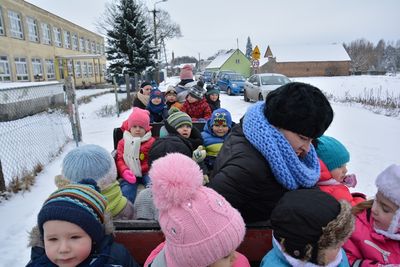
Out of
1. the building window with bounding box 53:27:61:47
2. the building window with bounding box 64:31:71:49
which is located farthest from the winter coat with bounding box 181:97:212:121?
the building window with bounding box 64:31:71:49

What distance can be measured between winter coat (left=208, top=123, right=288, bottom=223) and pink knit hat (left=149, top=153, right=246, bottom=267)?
0.87 feet

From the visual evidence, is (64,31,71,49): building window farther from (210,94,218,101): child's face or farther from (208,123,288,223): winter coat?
(208,123,288,223): winter coat

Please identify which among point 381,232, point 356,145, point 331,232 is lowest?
point 356,145

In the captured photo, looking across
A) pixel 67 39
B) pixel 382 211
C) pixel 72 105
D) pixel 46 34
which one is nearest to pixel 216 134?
pixel 382 211

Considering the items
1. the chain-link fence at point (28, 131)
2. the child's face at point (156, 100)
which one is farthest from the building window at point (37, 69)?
the child's face at point (156, 100)

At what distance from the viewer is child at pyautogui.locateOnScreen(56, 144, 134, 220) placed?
211 centimetres

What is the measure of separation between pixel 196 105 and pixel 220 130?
6.71ft

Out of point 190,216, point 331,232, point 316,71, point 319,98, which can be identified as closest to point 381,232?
point 331,232

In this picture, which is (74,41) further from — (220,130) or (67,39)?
(220,130)

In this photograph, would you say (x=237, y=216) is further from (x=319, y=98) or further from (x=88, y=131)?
(x=88, y=131)

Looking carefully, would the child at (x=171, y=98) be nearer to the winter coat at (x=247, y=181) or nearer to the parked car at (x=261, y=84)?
the winter coat at (x=247, y=181)

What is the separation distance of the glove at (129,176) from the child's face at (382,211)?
2.38 m

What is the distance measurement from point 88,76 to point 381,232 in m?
48.7

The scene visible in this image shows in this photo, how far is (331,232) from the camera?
126 cm
